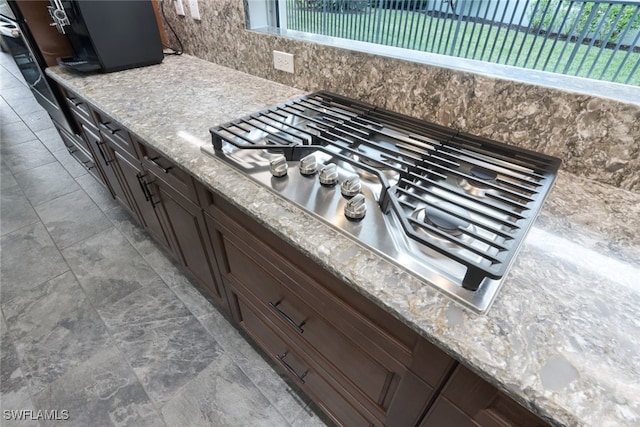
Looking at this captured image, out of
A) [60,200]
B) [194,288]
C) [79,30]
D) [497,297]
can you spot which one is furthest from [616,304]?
[60,200]

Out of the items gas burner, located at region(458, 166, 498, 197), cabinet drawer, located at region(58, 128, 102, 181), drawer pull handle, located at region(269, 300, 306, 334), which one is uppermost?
gas burner, located at region(458, 166, 498, 197)

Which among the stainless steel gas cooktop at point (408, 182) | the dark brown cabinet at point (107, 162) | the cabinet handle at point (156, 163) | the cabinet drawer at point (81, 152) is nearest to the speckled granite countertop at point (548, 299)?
the stainless steel gas cooktop at point (408, 182)

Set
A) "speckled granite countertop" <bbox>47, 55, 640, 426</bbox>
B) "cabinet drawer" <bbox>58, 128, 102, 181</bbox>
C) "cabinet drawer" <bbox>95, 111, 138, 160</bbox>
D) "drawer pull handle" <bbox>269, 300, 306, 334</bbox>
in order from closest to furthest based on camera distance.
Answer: "speckled granite countertop" <bbox>47, 55, 640, 426</bbox>, "drawer pull handle" <bbox>269, 300, 306, 334</bbox>, "cabinet drawer" <bbox>95, 111, 138, 160</bbox>, "cabinet drawer" <bbox>58, 128, 102, 181</bbox>

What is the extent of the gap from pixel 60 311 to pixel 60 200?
39.5 inches

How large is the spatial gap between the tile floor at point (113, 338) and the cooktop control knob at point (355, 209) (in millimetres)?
917

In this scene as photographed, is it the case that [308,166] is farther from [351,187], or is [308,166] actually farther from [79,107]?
[79,107]

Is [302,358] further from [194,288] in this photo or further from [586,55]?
[586,55]

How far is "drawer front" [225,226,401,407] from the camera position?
0.70 metres

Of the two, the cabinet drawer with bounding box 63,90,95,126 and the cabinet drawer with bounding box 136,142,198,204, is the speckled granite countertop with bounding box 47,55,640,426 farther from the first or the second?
the cabinet drawer with bounding box 63,90,95,126

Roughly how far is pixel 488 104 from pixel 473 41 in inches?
20.9

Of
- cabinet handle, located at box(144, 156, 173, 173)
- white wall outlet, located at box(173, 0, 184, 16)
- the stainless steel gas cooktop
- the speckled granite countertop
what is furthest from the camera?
white wall outlet, located at box(173, 0, 184, 16)

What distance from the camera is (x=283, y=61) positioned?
121cm

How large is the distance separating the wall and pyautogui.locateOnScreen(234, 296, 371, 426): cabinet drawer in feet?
2.77

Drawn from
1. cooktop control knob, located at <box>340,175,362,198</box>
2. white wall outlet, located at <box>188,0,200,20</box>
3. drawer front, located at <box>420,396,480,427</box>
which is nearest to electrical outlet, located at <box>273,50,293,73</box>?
white wall outlet, located at <box>188,0,200,20</box>
